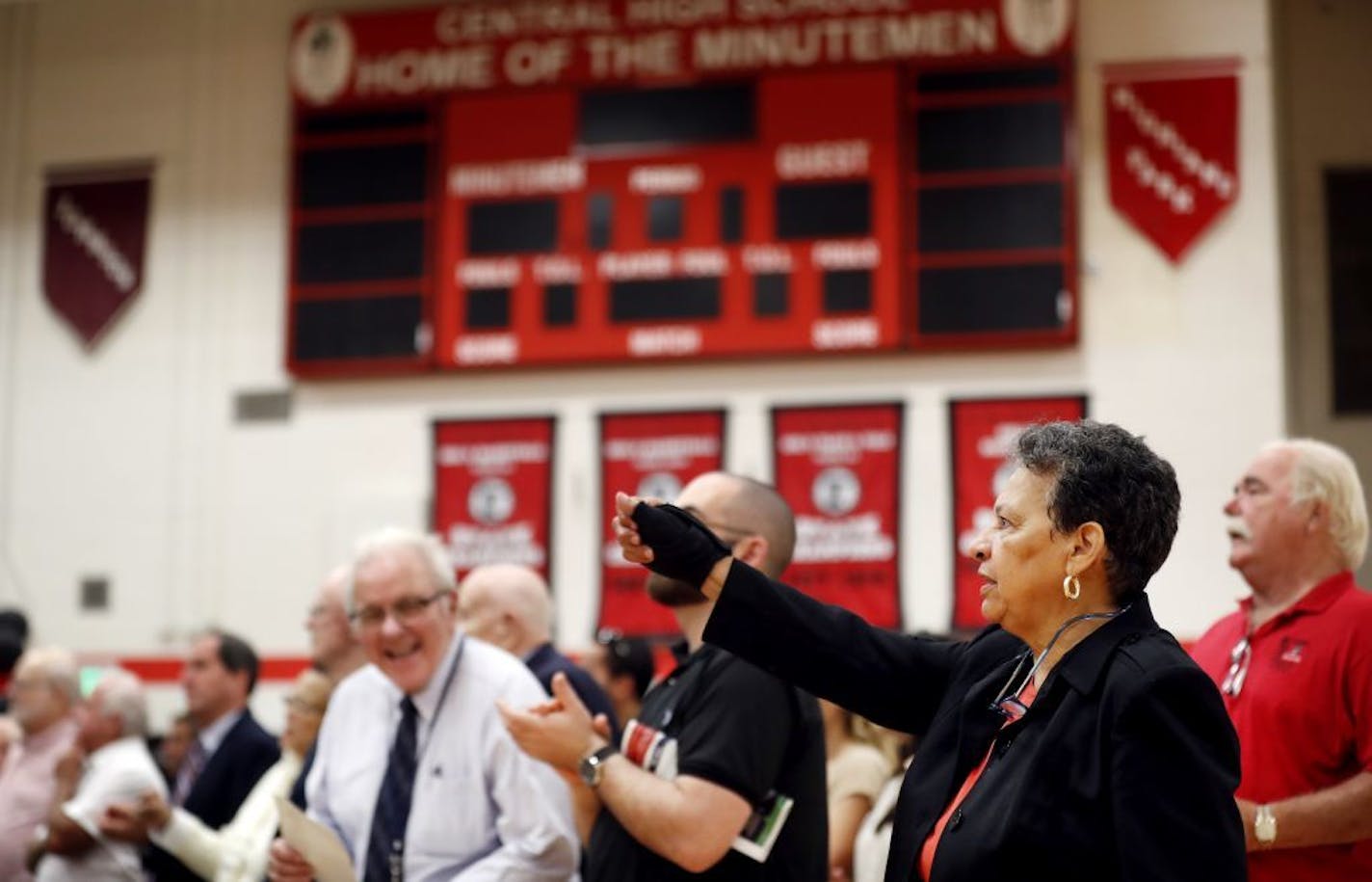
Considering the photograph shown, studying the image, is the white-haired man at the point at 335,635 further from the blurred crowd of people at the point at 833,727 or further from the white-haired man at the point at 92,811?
the white-haired man at the point at 92,811

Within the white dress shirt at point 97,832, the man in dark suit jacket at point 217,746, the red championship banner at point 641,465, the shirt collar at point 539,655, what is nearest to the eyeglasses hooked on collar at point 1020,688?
the shirt collar at point 539,655

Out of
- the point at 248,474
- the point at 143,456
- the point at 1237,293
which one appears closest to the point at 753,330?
the point at 1237,293

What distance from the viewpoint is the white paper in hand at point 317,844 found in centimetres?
344

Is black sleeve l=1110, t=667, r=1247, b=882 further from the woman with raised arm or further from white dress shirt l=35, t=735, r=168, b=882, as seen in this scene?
white dress shirt l=35, t=735, r=168, b=882

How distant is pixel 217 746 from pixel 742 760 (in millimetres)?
3343

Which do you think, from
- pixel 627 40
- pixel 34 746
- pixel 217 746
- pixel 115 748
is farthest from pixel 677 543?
pixel 627 40

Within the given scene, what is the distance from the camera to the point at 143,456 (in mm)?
9844

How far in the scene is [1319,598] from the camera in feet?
11.4

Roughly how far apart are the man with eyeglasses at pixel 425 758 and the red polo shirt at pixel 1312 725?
1.48m

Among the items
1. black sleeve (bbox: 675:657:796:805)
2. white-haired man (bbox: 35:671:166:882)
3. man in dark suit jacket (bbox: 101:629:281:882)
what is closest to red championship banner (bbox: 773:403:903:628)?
man in dark suit jacket (bbox: 101:629:281:882)

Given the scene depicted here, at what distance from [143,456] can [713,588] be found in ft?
26.9

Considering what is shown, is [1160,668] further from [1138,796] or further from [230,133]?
[230,133]

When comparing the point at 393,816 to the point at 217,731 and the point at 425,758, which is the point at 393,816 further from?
the point at 217,731

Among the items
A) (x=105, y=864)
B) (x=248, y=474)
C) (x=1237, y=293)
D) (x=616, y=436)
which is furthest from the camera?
(x=248, y=474)
